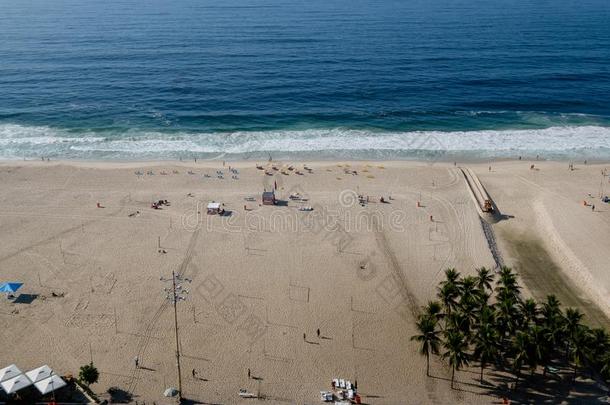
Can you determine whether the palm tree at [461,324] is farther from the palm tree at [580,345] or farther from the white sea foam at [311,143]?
the white sea foam at [311,143]

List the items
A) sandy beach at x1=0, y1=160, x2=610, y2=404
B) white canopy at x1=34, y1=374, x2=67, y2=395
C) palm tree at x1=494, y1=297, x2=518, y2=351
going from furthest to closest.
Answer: sandy beach at x1=0, y1=160, x2=610, y2=404 → palm tree at x1=494, y1=297, x2=518, y2=351 → white canopy at x1=34, y1=374, x2=67, y2=395

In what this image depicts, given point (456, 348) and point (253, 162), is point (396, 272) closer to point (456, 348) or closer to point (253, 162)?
point (456, 348)

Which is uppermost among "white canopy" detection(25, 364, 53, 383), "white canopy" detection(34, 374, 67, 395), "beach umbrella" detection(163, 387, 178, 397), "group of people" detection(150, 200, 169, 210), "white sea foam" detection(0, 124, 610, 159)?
"white sea foam" detection(0, 124, 610, 159)

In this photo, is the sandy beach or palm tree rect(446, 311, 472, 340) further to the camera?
the sandy beach

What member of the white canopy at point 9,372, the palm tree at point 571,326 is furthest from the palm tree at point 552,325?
the white canopy at point 9,372

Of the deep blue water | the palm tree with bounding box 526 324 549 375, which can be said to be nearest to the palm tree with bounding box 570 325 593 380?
the palm tree with bounding box 526 324 549 375

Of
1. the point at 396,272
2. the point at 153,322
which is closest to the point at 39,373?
the point at 153,322

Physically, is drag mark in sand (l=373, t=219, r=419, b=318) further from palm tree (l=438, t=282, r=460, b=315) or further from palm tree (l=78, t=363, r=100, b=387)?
palm tree (l=78, t=363, r=100, b=387)
